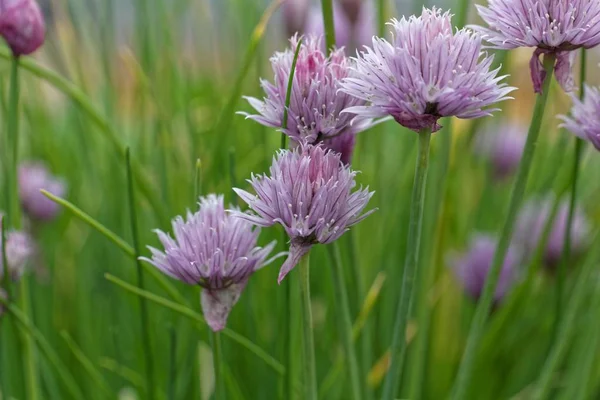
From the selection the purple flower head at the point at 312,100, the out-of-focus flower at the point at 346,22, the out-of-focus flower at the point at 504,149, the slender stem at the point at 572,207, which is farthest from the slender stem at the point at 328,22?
the out-of-focus flower at the point at 504,149

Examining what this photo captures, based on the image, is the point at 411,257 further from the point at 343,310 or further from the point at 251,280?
the point at 251,280

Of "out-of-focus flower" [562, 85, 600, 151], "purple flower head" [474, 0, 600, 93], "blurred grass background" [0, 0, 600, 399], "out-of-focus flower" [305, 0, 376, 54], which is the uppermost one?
"out-of-focus flower" [305, 0, 376, 54]

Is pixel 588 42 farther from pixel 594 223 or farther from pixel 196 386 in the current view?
pixel 594 223

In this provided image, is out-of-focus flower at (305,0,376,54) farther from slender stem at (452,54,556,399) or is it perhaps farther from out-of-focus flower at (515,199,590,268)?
slender stem at (452,54,556,399)

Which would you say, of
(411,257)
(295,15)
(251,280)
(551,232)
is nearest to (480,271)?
(551,232)

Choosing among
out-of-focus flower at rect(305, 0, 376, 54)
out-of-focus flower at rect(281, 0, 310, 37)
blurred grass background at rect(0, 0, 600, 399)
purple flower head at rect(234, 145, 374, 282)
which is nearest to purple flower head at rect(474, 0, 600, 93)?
purple flower head at rect(234, 145, 374, 282)

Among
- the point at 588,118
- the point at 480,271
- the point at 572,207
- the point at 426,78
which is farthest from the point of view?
the point at 480,271
